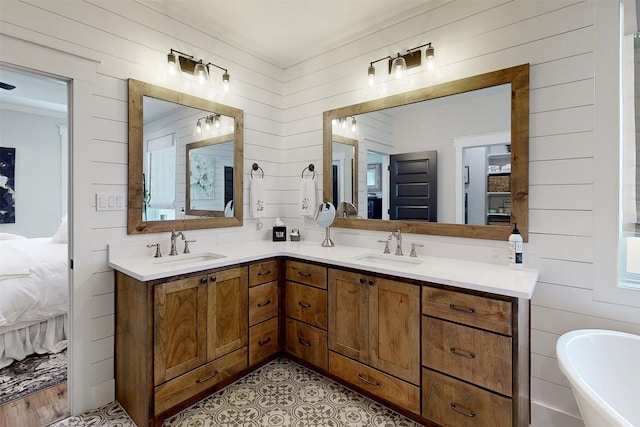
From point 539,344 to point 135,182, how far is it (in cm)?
285

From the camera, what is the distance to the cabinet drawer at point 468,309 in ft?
4.93

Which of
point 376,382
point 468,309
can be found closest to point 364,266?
point 468,309

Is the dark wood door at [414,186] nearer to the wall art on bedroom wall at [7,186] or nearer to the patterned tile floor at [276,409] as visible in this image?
the patterned tile floor at [276,409]

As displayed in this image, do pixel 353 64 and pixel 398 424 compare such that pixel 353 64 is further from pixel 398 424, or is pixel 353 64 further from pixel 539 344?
pixel 398 424

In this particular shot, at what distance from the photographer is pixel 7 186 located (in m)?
4.47

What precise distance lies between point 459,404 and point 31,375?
3014mm

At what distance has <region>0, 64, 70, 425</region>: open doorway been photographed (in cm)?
212

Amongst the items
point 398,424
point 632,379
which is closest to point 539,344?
point 632,379

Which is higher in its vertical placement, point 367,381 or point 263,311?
point 263,311

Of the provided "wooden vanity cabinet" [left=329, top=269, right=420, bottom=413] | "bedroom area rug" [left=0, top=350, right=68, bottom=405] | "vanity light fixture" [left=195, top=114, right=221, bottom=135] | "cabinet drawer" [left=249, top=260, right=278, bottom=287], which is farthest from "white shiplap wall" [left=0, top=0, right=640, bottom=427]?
"cabinet drawer" [left=249, top=260, right=278, bottom=287]

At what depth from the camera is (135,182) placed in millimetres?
2195

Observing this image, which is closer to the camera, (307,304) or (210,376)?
(210,376)

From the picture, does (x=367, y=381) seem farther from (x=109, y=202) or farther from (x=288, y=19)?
(x=288, y=19)

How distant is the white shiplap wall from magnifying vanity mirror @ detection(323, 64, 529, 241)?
87mm
